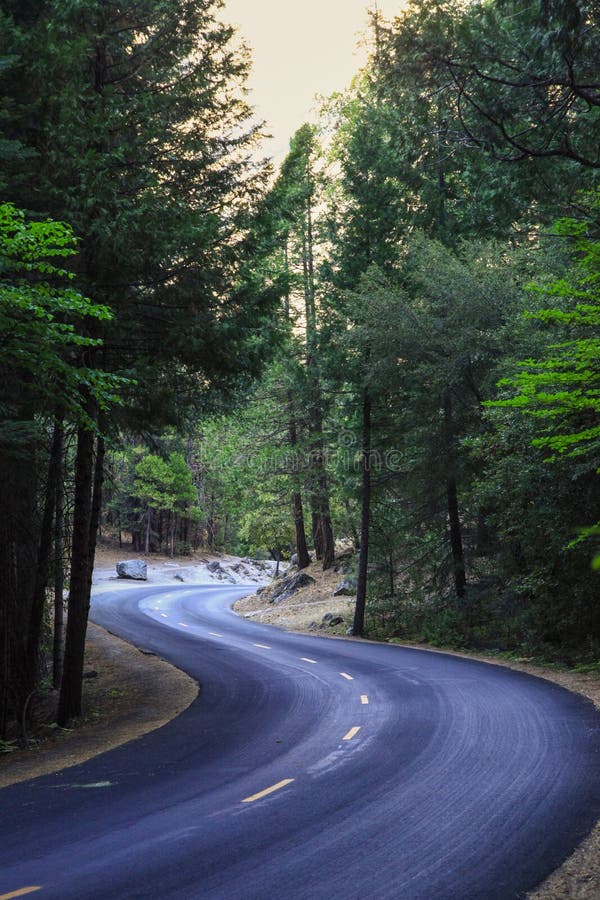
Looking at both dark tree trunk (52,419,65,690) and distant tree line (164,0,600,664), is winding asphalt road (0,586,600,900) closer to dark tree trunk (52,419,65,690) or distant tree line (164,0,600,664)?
distant tree line (164,0,600,664)

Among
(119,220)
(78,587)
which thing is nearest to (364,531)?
(78,587)

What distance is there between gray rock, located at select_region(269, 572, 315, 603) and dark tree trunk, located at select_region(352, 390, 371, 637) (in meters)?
9.63

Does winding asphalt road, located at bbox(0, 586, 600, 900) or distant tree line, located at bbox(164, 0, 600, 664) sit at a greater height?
distant tree line, located at bbox(164, 0, 600, 664)

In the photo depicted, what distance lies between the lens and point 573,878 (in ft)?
16.5

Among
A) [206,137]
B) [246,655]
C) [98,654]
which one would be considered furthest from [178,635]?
[206,137]

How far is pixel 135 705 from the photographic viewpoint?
13820mm

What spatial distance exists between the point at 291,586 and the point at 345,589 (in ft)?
15.6

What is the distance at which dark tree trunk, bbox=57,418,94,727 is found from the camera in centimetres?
1289

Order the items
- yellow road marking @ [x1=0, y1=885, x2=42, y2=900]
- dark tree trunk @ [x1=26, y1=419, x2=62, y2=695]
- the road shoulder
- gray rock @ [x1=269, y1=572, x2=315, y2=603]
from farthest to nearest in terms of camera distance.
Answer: gray rock @ [x1=269, y1=572, x2=315, y2=603]
dark tree trunk @ [x1=26, y1=419, x2=62, y2=695]
the road shoulder
yellow road marking @ [x1=0, y1=885, x2=42, y2=900]

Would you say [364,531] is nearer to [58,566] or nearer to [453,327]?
[453,327]

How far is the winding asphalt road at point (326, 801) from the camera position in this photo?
5.16 meters

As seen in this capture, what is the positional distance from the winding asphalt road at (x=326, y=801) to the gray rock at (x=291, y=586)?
21126 millimetres

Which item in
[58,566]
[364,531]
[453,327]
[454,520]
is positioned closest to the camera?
[58,566]

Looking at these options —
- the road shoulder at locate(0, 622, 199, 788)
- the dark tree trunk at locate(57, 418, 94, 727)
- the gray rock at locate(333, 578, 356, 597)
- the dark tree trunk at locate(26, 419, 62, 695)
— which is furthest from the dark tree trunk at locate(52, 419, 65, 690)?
A: the gray rock at locate(333, 578, 356, 597)
